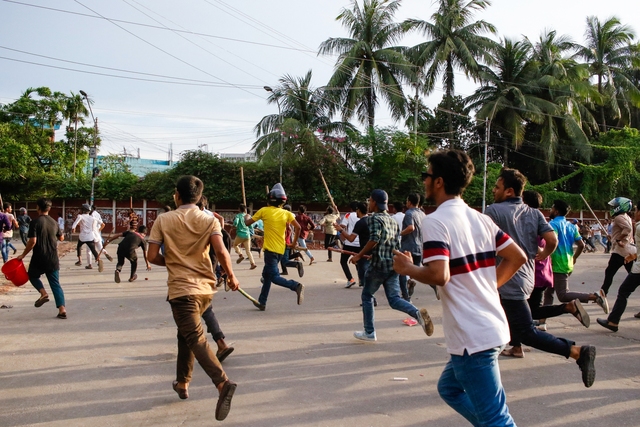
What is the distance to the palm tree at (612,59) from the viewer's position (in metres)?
37.5

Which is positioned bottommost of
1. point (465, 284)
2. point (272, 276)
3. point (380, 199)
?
point (272, 276)

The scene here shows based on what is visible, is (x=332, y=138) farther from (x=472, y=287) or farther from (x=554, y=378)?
(x=472, y=287)

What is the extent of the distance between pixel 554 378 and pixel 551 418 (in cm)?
110

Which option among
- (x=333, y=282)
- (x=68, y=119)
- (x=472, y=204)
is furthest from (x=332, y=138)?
(x=333, y=282)

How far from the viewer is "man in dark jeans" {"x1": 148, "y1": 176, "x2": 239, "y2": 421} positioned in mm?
4367

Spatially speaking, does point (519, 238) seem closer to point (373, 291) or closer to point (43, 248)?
point (373, 291)

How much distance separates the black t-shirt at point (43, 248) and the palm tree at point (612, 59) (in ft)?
123

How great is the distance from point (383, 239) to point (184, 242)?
9.09ft

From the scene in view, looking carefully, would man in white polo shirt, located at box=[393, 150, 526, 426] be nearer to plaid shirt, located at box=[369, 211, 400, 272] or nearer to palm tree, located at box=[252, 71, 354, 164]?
plaid shirt, located at box=[369, 211, 400, 272]

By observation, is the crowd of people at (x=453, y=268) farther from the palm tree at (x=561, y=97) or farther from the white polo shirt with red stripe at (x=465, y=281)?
the palm tree at (x=561, y=97)

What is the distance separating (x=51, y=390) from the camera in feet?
15.8

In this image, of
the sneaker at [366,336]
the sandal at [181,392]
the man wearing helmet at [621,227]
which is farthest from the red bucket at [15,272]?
the man wearing helmet at [621,227]

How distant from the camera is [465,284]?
277 cm

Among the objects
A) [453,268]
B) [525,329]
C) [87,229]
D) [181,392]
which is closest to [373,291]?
[525,329]
